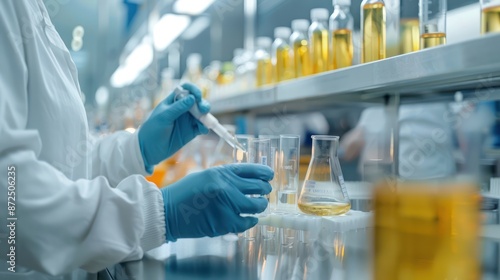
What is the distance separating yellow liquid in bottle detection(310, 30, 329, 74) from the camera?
1.76m

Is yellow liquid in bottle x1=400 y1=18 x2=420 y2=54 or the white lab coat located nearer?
the white lab coat

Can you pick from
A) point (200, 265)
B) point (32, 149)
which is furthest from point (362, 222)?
point (32, 149)

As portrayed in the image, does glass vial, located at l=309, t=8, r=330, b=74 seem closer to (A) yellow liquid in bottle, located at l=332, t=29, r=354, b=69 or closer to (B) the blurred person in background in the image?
(A) yellow liquid in bottle, located at l=332, t=29, r=354, b=69

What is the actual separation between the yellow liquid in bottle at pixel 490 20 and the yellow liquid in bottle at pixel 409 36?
0.34m

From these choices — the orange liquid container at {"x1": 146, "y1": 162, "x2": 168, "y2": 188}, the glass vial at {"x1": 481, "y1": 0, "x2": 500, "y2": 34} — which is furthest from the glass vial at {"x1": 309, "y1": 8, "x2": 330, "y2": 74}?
the orange liquid container at {"x1": 146, "y1": 162, "x2": 168, "y2": 188}

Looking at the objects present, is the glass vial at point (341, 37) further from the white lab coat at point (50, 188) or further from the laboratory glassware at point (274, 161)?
the white lab coat at point (50, 188)

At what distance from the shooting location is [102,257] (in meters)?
0.90

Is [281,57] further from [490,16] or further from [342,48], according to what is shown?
[490,16]

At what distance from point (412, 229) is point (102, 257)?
58 cm

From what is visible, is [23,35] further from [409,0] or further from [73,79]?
[409,0]

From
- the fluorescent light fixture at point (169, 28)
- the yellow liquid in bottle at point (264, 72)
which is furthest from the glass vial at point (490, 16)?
the fluorescent light fixture at point (169, 28)

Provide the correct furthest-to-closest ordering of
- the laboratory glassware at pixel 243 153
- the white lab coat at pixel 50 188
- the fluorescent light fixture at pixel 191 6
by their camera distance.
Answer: the fluorescent light fixture at pixel 191 6
the laboratory glassware at pixel 243 153
the white lab coat at pixel 50 188

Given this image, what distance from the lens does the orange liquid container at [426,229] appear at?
2.22ft

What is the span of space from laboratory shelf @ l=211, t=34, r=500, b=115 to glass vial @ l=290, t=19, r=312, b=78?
0.12 metres
